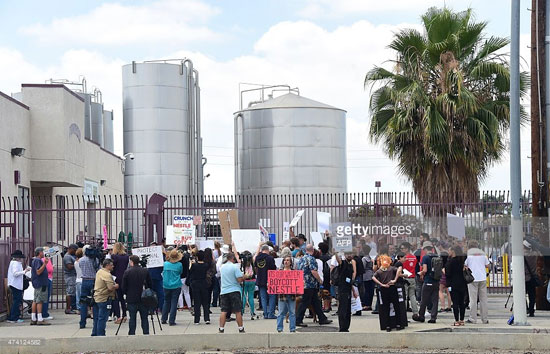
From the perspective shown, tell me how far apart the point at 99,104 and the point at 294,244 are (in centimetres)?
3044

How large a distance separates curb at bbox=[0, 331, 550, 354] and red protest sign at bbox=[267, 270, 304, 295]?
0.98 meters

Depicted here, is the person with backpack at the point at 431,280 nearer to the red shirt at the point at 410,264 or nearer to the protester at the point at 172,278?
the red shirt at the point at 410,264

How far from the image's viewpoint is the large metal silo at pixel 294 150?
4369 centimetres

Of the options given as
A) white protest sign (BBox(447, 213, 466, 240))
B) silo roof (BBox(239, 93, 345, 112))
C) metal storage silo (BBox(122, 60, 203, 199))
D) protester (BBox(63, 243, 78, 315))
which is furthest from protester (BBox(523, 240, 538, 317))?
metal storage silo (BBox(122, 60, 203, 199))

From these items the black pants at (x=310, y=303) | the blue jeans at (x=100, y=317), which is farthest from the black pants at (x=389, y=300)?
the blue jeans at (x=100, y=317)

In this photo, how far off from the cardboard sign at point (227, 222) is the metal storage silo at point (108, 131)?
2534 cm

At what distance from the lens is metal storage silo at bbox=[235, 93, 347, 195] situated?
43688mm

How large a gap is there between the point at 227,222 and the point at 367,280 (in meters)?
5.63

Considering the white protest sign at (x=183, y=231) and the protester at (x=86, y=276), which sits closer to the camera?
the protester at (x=86, y=276)

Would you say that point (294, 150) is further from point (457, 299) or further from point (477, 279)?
point (457, 299)

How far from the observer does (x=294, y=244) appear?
65.6 feet

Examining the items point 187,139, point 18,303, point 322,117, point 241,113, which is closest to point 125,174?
point 187,139

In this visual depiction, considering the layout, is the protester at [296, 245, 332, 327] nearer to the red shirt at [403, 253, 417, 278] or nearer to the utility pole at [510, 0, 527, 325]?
the red shirt at [403, 253, 417, 278]

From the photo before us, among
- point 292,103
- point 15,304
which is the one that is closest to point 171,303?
point 15,304
